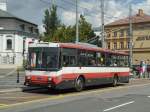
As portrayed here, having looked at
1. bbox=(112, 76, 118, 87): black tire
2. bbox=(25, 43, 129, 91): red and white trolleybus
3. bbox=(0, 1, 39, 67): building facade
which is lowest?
bbox=(112, 76, 118, 87): black tire

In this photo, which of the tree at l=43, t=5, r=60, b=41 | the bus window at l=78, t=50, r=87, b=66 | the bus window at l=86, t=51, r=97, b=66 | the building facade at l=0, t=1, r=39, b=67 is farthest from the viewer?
the tree at l=43, t=5, r=60, b=41

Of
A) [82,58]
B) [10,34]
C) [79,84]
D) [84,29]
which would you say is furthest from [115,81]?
[84,29]

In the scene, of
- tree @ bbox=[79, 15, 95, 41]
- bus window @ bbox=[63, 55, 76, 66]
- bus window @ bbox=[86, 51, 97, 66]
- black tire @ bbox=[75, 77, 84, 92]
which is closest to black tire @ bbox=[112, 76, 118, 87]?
bus window @ bbox=[86, 51, 97, 66]

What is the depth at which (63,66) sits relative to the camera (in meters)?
24.9

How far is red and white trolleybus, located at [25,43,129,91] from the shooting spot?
2456cm

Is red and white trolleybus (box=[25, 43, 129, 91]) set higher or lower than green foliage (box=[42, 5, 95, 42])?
lower

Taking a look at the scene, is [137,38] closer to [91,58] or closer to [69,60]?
[91,58]

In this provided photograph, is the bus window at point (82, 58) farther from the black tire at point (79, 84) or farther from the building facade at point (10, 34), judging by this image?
the building facade at point (10, 34)

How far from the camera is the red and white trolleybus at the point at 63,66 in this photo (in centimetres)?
2456

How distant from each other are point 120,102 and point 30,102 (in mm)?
3773

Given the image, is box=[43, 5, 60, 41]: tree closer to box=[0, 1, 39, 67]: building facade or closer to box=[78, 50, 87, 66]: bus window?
box=[0, 1, 39, 67]: building facade

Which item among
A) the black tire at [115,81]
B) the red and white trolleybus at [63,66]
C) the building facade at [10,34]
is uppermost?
the building facade at [10,34]

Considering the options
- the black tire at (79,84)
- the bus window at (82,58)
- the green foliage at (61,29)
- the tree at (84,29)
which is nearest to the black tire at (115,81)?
the bus window at (82,58)

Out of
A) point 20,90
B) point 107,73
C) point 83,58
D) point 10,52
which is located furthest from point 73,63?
point 10,52
